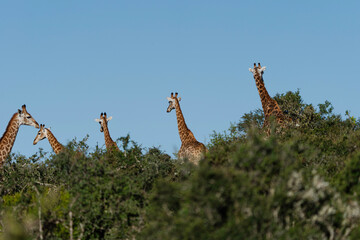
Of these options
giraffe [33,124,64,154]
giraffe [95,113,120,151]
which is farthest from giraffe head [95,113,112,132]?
giraffe [33,124,64,154]

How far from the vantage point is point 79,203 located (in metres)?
10.8

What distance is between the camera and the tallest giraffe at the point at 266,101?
→ 21297 millimetres

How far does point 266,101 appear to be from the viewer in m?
22.2

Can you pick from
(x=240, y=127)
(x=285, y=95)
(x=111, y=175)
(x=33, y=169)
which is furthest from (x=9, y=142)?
(x=285, y=95)

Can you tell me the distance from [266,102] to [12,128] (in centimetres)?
997

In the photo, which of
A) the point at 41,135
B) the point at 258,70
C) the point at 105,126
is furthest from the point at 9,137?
the point at 258,70

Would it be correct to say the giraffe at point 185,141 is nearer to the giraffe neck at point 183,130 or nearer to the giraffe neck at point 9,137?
the giraffe neck at point 183,130

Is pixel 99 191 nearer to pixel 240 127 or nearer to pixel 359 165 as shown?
pixel 359 165

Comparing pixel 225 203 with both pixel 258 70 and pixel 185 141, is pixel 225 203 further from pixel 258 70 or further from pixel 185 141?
pixel 258 70

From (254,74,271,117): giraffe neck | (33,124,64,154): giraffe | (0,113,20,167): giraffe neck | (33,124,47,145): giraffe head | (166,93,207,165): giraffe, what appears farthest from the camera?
(33,124,47,145): giraffe head

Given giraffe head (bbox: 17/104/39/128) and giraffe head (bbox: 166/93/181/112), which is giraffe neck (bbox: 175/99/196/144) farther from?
giraffe head (bbox: 17/104/39/128)

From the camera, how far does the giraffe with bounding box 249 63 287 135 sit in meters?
21.2

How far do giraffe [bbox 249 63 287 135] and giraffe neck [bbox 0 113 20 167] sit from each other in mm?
9365

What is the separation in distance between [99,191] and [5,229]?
1.91 meters
